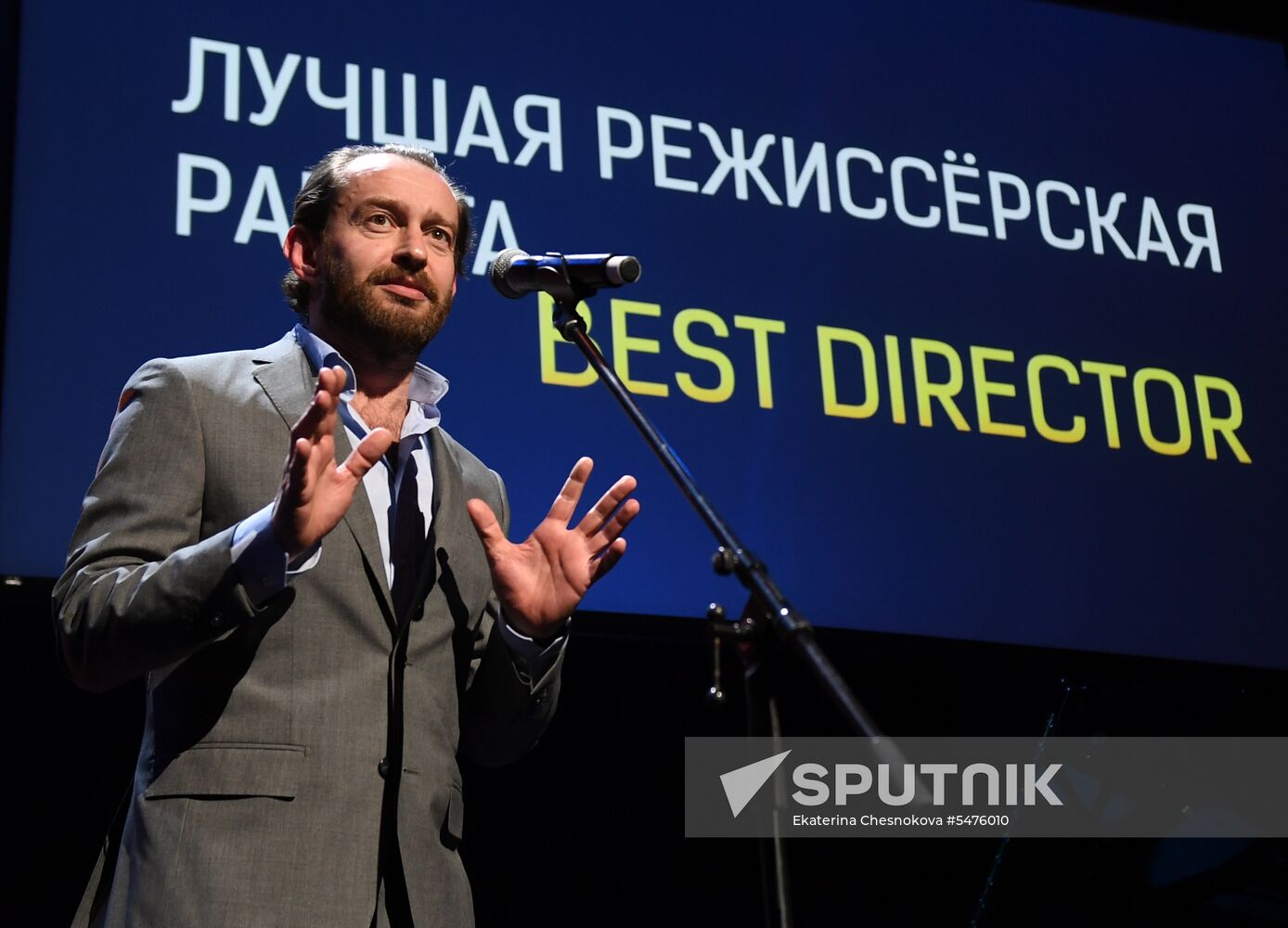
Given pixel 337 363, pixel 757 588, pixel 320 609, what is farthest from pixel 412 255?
pixel 757 588

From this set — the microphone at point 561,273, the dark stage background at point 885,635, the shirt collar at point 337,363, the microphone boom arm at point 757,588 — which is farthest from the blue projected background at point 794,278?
the microphone boom arm at point 757,588

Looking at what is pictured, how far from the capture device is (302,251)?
2.32m

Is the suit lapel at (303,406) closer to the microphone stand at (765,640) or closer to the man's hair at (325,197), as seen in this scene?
the man's hair at (325,197)

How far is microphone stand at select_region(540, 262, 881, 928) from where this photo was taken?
144cm

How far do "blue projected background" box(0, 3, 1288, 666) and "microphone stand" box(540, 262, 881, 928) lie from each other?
152cm

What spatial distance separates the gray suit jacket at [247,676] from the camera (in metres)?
1.63

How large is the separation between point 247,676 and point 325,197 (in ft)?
2.86

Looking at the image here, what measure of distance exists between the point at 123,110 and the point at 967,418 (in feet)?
7.01

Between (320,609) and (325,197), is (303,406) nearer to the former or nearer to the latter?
(320,609)

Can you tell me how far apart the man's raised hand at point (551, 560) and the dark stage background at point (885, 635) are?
1.11 meters

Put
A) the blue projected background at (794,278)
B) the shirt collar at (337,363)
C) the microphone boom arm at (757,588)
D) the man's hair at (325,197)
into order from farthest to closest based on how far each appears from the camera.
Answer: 1. the blue projected background at (794,278)
2. the man's hair at (325,197)
3. the shirt collar at (337,363)
4. the microphone boom arm at (757,588)

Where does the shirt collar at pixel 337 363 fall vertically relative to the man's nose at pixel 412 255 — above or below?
below

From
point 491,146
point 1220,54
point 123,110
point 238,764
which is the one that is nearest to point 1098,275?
point 1220,54

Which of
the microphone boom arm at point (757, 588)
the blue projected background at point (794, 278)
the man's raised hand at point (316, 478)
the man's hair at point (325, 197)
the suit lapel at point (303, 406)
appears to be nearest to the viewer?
the microphone boom arm at point (757, 588)
